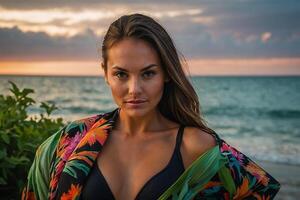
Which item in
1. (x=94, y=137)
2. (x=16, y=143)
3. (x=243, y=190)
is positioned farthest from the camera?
(x=16, y=143)

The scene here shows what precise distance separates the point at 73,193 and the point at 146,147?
0.44 m

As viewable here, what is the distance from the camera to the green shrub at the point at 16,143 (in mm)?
3439

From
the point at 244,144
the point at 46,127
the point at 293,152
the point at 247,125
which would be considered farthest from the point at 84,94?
the point at 46,127

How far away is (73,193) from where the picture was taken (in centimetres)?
→ 296

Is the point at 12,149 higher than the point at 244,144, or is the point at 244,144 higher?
the point at 12,149

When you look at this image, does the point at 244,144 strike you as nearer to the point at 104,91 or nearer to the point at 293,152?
the point at 293,152

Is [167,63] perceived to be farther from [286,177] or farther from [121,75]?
[286,177]

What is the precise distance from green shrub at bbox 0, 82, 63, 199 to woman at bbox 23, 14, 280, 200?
0.31m

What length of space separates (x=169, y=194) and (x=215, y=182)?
10.2 inches

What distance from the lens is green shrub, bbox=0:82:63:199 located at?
11.3 ft

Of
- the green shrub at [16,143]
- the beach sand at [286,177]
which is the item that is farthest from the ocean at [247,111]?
the green shrub at [16,143]

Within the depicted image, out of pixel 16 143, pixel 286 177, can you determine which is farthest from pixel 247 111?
pixel 16 143

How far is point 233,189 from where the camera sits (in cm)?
296

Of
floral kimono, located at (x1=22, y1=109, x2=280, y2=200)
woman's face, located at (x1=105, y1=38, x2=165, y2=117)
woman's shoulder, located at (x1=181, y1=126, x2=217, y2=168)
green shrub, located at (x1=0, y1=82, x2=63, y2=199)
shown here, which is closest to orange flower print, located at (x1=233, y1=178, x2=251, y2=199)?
floral kimono, located at (x1=22, y1=109, x2=280, y2=200)
